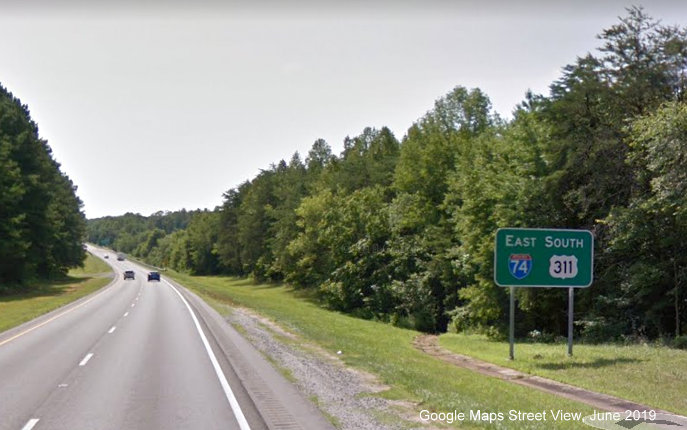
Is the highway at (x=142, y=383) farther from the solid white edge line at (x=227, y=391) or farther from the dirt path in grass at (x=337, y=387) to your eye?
the dirt path in grass at (x=337, y=387)

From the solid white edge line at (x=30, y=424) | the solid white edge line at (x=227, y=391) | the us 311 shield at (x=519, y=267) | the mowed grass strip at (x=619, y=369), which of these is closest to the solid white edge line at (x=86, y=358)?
the solid white edge line at (x=227, y=391)

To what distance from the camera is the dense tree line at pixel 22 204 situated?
2391 inches

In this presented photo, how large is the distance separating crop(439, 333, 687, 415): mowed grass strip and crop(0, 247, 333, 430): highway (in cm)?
762

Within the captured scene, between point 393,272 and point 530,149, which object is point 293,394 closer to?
point 530,149

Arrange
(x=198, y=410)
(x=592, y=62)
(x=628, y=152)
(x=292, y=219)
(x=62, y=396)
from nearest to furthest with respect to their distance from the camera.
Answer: (x=198, y=410) < (x=62, y=396) < (x=628, y=152) < (x=592, y=62) < (x=292, y=219)

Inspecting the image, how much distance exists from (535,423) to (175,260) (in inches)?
6985

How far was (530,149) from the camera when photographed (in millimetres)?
34219

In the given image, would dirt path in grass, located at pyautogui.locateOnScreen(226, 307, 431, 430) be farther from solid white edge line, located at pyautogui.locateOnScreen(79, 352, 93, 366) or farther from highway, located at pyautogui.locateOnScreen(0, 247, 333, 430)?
solid white edge line, located at pyautogui.locateOnScreen(79, 352, 93, 366)

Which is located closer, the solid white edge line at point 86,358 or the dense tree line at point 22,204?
the solid white edge line at point 86,358

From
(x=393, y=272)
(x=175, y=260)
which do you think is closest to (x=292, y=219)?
(x=393, y=272)

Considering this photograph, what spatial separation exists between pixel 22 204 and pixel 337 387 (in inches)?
2536

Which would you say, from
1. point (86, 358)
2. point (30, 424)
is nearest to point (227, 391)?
point (30, 424)

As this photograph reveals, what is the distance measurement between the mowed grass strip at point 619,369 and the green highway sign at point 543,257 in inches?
96.5

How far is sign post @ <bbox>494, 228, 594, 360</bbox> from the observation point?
834 inches
